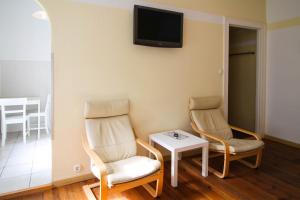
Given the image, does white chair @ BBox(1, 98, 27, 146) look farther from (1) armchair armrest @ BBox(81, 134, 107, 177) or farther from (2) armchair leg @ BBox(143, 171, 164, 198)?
(2) armchair leg @ BBox(143, 171, 164, 198)

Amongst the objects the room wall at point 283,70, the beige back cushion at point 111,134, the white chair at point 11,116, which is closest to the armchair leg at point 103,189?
the beige back cushion at point 111,134

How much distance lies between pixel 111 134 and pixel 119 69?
848 millimetres

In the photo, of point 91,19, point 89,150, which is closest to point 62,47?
point 91,19

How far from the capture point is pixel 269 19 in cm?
413

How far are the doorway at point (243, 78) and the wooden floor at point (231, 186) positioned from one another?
1.62 metres

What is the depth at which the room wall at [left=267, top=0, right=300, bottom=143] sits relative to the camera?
373 cm

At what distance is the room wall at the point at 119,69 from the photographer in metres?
2.46

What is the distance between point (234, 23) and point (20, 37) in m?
4.64

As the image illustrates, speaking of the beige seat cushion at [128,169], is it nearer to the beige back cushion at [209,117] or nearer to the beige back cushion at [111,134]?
the beige back cushion at [111,134]

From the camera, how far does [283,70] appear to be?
12.9 ft

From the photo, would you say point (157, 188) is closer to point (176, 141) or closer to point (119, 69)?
point (176, 141)

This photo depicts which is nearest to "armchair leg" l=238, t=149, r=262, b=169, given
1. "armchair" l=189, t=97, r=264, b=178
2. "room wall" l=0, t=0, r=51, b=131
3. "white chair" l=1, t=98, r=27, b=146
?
"armchair" l=189, t=97, r=264, b=178

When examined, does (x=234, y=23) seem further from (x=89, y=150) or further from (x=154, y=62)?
(x=89, y=150)

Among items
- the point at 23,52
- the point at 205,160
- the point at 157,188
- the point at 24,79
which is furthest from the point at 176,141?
the point at 23,52
